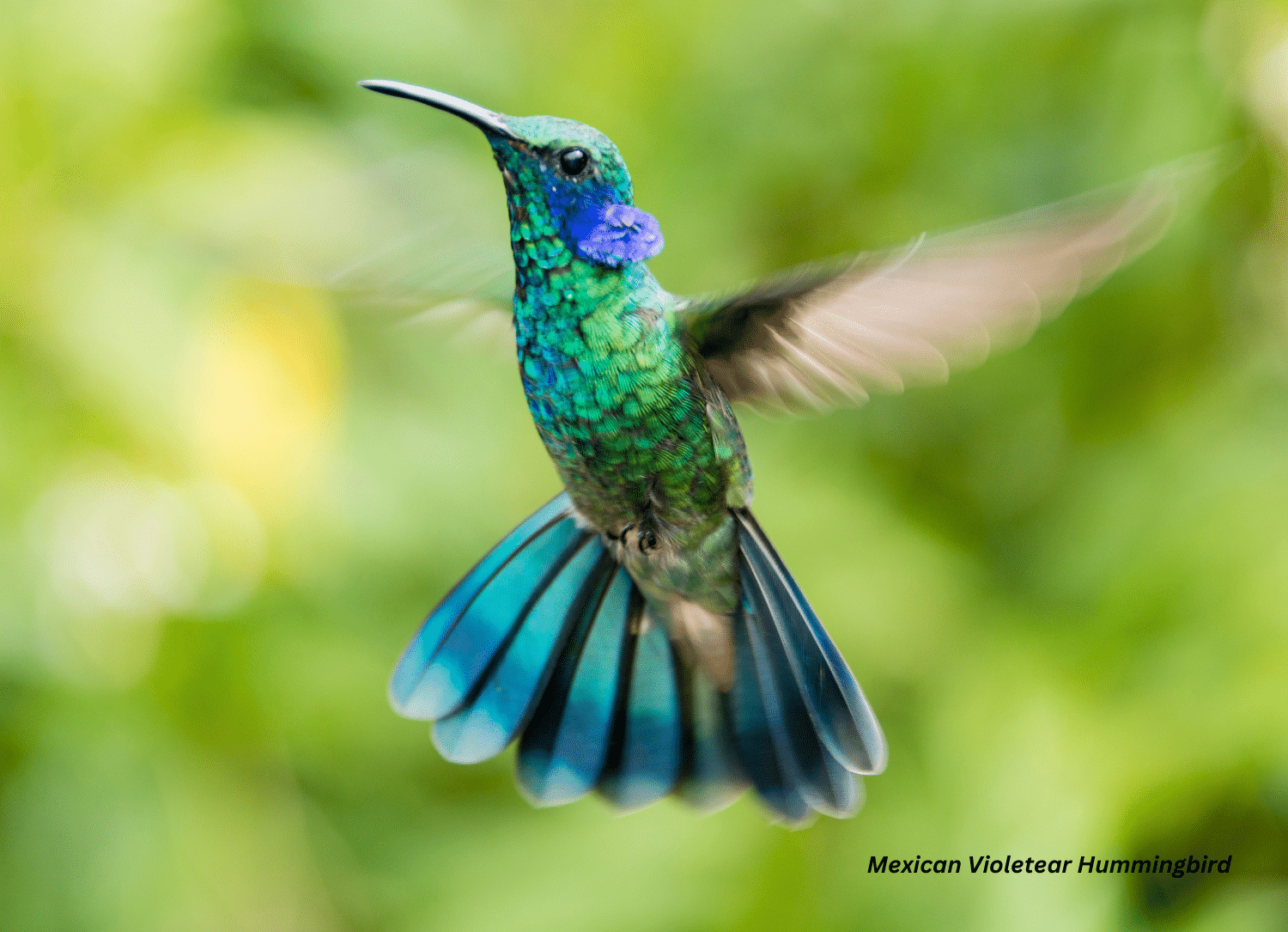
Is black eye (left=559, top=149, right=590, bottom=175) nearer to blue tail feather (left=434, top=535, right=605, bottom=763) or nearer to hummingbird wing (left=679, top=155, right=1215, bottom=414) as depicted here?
hummingbird wing (left=679, top=155, right=1215, bottom=414)

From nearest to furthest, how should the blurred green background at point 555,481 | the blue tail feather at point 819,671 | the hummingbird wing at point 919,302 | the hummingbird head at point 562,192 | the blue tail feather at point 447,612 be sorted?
the hummingbird wing at point 919,302
the hummingbird head at point 562,192
the blue tail feather at point 819,671
the blue tail feather at point 447,612
the blurred green background at point 555,481

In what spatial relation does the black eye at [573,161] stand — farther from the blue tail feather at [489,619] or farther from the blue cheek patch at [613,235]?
the blue tail feather at [489,619]

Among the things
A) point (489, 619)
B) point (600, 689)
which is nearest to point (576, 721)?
point (600, 689)

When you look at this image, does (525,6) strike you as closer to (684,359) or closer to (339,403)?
(339,403)

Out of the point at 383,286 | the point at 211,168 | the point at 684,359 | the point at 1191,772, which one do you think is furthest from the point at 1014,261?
the point at 211,168

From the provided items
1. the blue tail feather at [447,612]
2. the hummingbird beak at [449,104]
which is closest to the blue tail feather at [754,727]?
the blue tail feather at [447,612]

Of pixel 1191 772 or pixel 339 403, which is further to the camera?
pixel 339 403
